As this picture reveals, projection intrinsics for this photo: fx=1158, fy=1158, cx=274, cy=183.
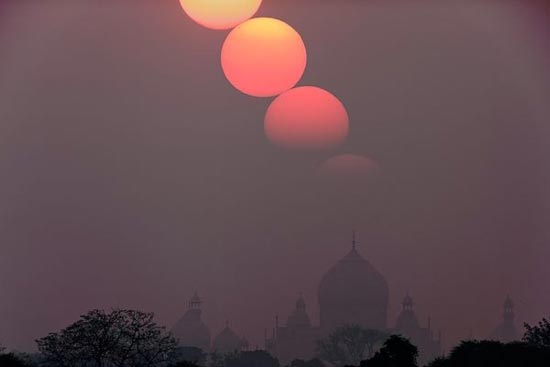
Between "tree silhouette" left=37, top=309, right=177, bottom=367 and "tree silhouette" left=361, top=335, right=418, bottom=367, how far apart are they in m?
28.7

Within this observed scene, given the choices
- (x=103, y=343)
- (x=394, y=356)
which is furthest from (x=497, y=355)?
(x=103, y=343)

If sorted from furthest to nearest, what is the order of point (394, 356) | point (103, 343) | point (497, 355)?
1. point (103, 343)
2. point (394, 356)
3. point (497, 355)

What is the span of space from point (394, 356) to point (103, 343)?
3656 centimetres

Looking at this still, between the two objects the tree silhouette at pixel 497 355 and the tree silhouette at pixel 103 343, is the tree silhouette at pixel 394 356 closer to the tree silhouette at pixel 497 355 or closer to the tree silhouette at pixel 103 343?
the tree silhouette at pixel 497 355

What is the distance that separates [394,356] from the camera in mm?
78312

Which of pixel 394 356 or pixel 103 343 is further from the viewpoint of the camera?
pixel 103 343

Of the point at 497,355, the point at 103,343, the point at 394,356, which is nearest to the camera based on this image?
the point at 497,355

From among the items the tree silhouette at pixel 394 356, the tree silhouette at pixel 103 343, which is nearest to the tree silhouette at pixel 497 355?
the tree silhouette at pixel 394 356

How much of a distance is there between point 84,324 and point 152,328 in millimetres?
6968

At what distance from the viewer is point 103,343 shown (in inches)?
4171

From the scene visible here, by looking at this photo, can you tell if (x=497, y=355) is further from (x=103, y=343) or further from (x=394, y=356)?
(x=103, y=343)

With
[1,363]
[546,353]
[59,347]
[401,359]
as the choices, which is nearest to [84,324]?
[59,347]

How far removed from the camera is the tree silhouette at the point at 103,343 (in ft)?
342

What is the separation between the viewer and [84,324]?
370 ft
